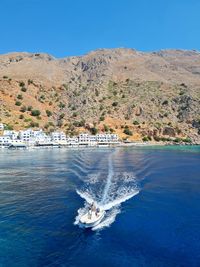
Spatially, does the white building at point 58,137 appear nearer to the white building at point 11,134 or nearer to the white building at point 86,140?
the white building at point 86,140

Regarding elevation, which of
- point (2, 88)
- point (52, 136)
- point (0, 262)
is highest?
point (2, 88)

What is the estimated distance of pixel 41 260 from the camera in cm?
2516

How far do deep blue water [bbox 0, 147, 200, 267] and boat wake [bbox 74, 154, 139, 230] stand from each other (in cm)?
14

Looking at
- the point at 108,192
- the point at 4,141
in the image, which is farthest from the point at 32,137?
the point at 108,192

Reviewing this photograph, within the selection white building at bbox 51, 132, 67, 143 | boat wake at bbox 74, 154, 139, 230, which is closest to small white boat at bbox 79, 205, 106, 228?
boat wake at bbox 74, 154, 139, 230

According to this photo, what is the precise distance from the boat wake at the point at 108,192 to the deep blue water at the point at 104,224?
14cm

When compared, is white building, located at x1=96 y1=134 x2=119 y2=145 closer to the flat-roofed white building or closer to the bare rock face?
the flat-roofed white building

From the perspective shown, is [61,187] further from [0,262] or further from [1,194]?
[0,262]

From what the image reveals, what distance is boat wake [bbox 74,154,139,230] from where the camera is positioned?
36.7 metres

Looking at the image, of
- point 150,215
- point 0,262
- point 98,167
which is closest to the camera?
point 0,262

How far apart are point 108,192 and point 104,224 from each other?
14720mm

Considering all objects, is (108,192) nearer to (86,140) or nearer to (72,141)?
(72,141)

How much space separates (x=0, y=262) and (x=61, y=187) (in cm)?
2711

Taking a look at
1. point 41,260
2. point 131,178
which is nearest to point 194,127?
point 131,178
